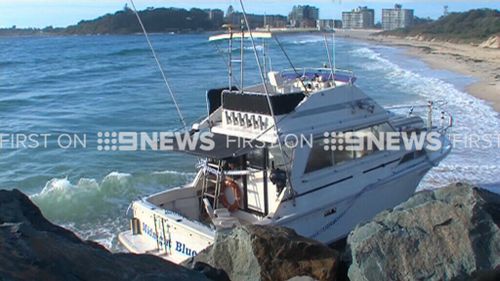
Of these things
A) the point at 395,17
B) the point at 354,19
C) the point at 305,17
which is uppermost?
the point at 305,17

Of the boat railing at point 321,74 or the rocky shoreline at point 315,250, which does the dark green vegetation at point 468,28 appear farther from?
the rocky shoreline at point 315,250

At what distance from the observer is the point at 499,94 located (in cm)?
3034

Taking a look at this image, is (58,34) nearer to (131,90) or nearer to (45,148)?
(131,90)

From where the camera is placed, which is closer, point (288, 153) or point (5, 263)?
point (5, 263)

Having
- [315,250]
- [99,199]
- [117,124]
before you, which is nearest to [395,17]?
[117,124]

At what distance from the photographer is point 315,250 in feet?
22.7

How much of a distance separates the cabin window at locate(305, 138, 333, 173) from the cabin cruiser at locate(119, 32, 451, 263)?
2cm

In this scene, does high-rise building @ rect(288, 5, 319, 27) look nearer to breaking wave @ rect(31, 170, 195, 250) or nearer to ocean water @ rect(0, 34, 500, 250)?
ocean water @ rect(0, 34, 500, 250)

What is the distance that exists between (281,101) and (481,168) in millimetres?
8541

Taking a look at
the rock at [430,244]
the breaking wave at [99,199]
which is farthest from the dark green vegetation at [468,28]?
the rock at [430,244]

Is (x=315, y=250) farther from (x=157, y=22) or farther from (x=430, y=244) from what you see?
(x=157, y=22)

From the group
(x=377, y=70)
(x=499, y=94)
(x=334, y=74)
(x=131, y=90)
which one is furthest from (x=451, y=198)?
(x=377, y=70)

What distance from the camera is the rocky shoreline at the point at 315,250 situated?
4.29 m

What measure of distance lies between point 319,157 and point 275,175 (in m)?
1.46
